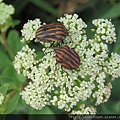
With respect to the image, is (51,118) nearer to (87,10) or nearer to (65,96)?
(65,96)

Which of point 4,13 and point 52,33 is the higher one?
point 4,13

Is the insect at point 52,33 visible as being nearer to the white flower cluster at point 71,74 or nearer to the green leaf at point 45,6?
the white flower cluster at point 71,74

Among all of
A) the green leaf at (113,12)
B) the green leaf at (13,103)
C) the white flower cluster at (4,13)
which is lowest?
the green leaf at (13,103)

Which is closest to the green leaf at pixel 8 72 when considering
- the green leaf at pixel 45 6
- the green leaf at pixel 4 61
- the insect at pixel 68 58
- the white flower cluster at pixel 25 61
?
the green leaf at pixel 4 61

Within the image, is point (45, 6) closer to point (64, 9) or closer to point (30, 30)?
point (64, 9)

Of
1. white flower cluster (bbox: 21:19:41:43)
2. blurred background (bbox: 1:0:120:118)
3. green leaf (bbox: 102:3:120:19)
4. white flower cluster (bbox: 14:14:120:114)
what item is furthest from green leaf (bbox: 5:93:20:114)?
green leaf (bbox: 102:3:120:19)

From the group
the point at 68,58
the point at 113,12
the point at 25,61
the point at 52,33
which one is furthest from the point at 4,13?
the point at 113,12

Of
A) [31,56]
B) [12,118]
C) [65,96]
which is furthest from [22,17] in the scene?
[65,96]
